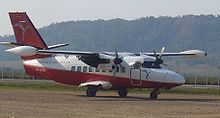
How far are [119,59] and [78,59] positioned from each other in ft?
12.0

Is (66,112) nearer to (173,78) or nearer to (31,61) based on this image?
(173,78)

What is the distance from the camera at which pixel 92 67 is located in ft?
161

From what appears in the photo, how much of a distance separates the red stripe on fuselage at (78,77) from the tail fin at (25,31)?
195 cm

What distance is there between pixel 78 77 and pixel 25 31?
19.9 ft

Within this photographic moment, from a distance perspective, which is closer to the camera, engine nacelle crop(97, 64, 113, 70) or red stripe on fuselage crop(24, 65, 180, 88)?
red stripe on fuselage crop(24, 65, 180, 88)

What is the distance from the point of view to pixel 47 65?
5116cm

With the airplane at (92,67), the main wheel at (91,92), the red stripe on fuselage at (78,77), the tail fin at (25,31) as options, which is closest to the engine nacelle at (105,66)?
the airplane at (92,67)

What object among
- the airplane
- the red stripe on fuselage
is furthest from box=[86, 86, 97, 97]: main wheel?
the red stripe on fuselage

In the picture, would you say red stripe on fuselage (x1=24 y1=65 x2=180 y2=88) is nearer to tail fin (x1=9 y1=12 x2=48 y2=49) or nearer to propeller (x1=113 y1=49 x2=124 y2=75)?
propeller (x1=113 y1=49 x2=124 y2=75)

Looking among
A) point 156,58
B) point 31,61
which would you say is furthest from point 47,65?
point 156,58

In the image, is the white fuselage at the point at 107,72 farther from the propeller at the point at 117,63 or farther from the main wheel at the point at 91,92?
the main wheel at the point at 91,92

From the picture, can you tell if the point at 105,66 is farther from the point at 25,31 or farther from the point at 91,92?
the point at 25,31

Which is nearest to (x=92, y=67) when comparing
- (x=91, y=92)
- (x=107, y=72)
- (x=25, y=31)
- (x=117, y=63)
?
(x=107, y=72)

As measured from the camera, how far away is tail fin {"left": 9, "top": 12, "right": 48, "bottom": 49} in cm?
5238
